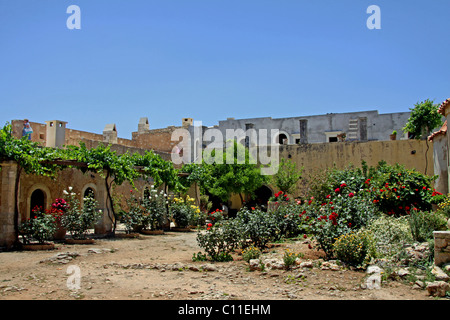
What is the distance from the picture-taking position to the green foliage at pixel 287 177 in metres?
22.3

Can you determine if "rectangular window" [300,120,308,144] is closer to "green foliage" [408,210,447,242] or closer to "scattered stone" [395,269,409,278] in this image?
"green foliage" [408,210,447,242]

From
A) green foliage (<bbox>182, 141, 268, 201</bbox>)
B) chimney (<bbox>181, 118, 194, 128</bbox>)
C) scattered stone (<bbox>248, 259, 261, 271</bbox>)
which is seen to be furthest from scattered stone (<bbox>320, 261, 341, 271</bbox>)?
chimney (<bbox>181, 118, 194, 128</bbox>)

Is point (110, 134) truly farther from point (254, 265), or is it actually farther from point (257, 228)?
point (254, 265)

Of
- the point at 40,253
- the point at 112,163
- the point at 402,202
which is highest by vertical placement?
the point at 112,163

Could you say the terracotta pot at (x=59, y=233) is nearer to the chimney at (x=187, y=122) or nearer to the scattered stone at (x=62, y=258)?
the scattered stone at (x=62, y=258)

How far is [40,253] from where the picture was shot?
10320 mm

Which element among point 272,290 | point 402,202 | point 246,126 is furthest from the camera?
point 246,126

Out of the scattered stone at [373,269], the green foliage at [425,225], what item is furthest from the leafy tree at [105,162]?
the green foliage at [425,225]

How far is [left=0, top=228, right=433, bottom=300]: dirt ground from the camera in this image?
20.1 feet

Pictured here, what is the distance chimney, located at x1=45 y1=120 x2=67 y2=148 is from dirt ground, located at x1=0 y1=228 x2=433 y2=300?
1064cm

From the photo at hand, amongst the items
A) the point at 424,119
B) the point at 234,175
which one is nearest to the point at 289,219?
the point at 234,175
